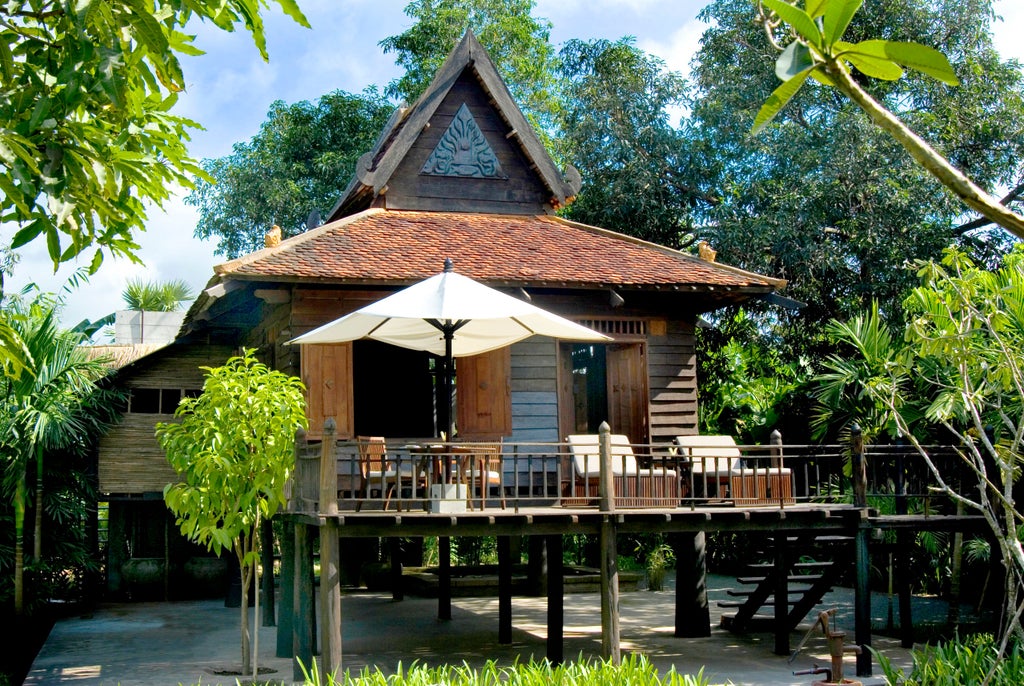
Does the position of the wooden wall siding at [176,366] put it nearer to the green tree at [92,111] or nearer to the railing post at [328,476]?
the railing post at [328,476]

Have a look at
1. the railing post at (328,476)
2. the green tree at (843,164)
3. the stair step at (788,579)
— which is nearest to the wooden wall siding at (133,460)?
the railing post at (328,476)

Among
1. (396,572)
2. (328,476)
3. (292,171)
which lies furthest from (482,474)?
(292,171)

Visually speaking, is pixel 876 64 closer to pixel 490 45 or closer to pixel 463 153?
pixel 463 153

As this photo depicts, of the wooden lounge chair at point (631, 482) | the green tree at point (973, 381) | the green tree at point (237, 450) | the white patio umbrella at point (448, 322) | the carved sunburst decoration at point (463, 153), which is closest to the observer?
the green tree at point (973, 381)

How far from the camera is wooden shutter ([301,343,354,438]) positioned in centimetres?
1296

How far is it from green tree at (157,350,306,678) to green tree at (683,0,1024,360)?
11.2 metres

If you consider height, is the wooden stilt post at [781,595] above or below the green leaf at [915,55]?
below

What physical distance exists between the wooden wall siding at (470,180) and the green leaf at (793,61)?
42.4 ft

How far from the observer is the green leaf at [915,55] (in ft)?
8.66

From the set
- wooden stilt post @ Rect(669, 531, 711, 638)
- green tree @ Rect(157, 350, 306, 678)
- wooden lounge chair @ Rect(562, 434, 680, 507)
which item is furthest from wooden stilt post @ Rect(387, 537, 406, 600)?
green tree @ Rect(157, 350, 306, 678)

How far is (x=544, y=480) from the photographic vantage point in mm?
10234

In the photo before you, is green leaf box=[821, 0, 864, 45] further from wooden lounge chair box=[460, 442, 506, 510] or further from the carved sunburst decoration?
the carved sunburst decoration

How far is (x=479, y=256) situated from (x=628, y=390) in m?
2.54

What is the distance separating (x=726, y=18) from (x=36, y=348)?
46.9 ft
